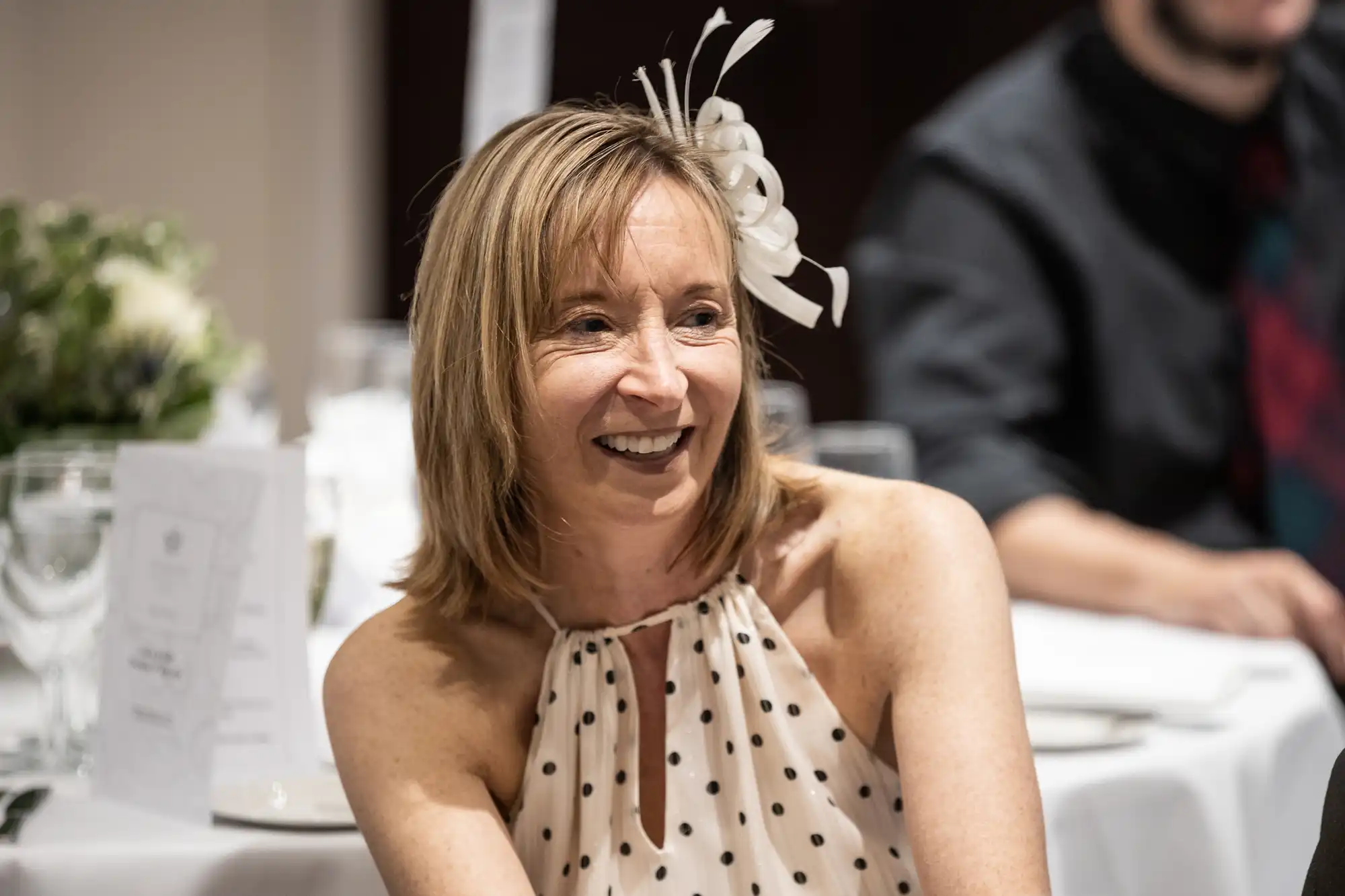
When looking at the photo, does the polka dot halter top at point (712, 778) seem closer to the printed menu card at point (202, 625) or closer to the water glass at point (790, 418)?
the printed menu card at point (202, 625)

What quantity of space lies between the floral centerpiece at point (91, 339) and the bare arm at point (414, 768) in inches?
29.7

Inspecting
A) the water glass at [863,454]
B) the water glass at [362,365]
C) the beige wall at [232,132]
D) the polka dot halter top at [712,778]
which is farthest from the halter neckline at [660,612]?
the beige wall at [232,132]

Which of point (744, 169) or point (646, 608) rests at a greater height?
point (744, 169)

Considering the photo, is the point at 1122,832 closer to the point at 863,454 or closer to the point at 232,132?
the point at 863,454

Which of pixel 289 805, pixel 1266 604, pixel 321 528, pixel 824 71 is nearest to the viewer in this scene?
pixel 289 805

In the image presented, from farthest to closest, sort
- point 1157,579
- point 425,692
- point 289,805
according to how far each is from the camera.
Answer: point 1157,579 → point 289,805 → point 425,692

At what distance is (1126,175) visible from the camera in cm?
279

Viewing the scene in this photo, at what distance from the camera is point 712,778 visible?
1.25m

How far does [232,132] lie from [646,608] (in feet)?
15.8

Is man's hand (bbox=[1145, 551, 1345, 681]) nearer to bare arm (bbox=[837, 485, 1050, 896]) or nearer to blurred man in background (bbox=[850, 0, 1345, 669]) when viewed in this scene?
blurred man in background (bbox=[850, 0, 1345, 669])

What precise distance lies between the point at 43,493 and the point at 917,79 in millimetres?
4045

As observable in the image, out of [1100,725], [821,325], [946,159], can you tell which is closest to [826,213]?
[821,325]

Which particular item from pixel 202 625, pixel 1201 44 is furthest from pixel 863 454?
pixel 1201 44

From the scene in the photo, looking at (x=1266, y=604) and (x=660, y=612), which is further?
(x=1266, y=604)
